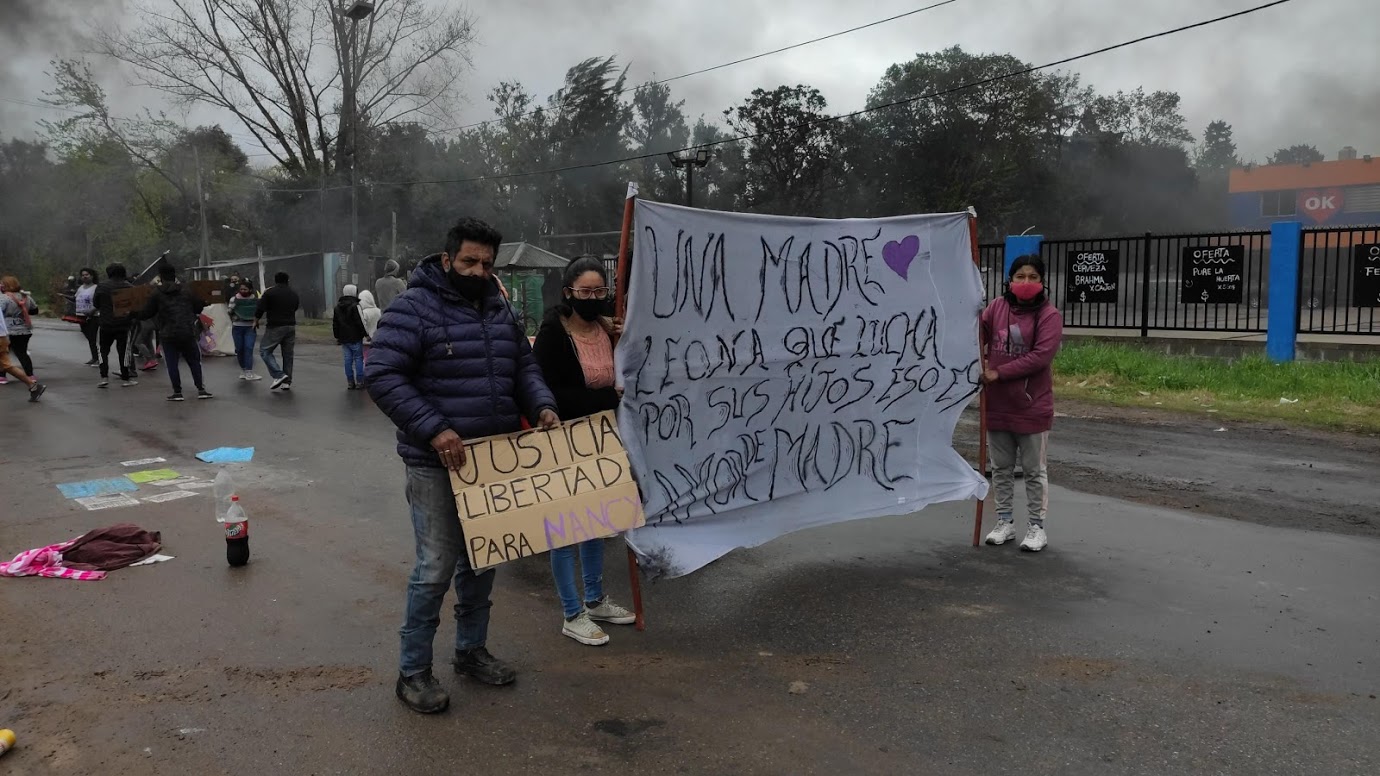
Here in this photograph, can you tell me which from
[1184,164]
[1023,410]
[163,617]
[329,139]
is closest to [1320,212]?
[1184,164]

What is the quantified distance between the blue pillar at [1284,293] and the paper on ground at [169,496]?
41.6 ft

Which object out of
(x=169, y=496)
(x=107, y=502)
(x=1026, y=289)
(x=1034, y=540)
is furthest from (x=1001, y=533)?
(x=107, y=502)

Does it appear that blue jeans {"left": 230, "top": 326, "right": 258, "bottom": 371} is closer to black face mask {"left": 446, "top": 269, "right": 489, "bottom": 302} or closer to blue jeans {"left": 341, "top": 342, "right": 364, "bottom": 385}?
blue jeans {"left": 341, "top": 342, "right": 364, "bottom": 385}

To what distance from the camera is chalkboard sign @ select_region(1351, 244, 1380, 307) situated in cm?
1240

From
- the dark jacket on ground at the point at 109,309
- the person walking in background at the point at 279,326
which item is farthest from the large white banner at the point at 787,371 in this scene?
the dark jacket on ground at the point at 109,309

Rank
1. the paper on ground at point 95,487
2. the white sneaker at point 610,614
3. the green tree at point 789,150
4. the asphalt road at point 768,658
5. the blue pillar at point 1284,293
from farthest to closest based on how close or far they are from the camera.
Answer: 1. the green tree at point 789,150
2. the blue pillar at point 1284,293
3. the paper on ground at point 95,487
4. the white sneaker at point 610,614
5. the asphalt road at point 768,658

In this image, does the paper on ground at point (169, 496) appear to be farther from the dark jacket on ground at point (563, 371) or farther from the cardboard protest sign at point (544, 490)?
the cardboard protest sign at point (544, 490)

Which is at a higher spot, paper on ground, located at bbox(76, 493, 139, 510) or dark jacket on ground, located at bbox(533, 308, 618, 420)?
dark jacket on ground, located at bbox(533, 308, 618, 420)

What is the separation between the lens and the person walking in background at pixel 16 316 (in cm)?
→ 1304

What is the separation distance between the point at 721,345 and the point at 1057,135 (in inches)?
1692

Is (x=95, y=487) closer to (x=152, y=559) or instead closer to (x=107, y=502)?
(x=107, y=502)

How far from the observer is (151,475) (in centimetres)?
729

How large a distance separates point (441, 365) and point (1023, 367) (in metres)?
3.20

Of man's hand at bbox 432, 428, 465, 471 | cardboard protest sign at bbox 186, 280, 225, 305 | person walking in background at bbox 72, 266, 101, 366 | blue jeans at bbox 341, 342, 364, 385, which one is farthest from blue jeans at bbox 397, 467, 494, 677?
cardboard protest sign at bbox 186, 280, 225, 305
